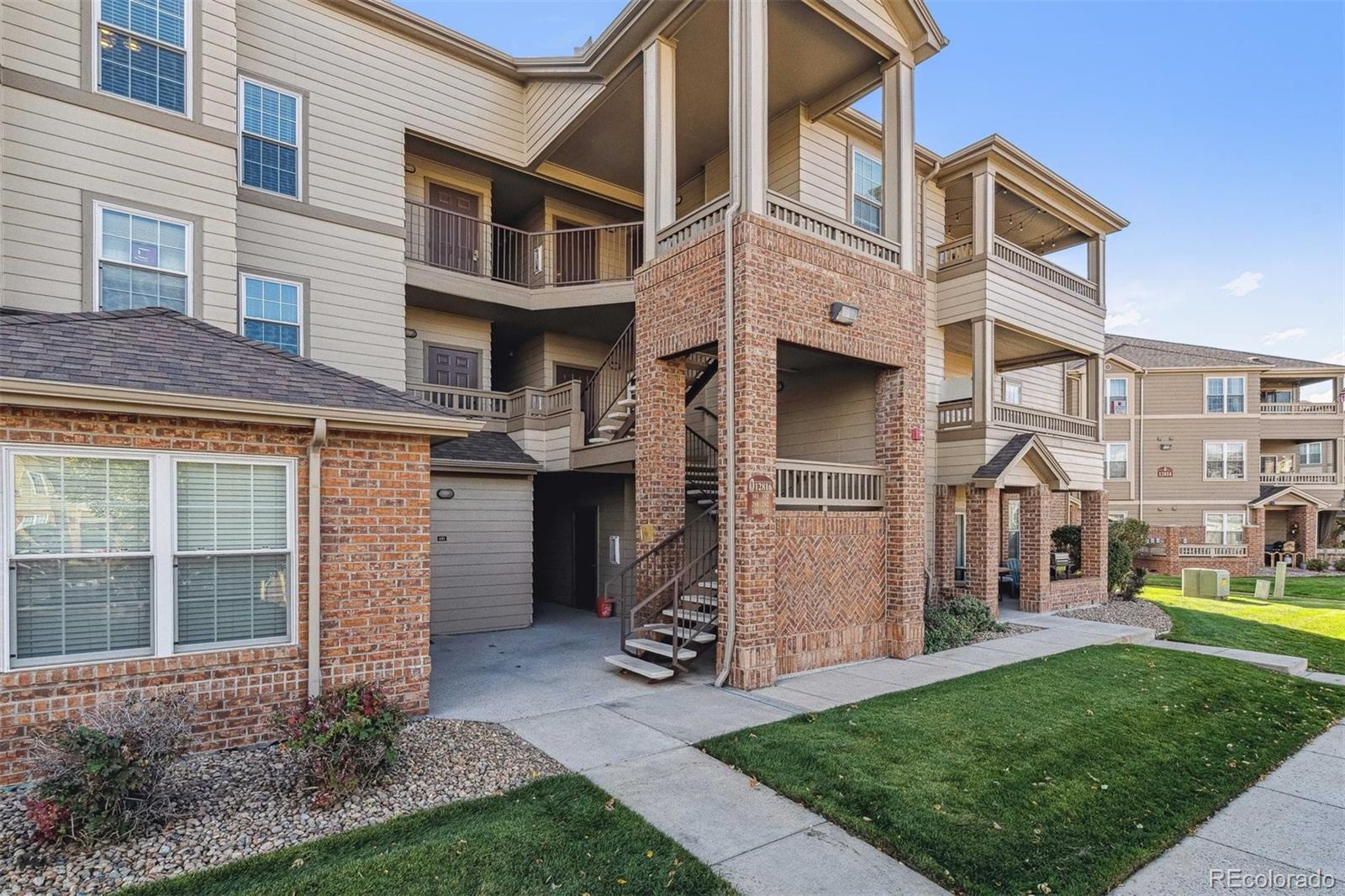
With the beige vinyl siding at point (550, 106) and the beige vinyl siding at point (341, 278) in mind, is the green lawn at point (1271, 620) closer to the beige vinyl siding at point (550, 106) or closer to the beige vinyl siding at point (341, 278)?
the beige vinyl siding at point (550, 106)

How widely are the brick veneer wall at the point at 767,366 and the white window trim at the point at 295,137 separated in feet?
18.2

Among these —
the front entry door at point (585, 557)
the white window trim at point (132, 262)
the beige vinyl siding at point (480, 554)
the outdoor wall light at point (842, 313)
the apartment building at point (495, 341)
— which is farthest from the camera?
the front entry door at point (585, 557)

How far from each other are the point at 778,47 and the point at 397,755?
414 inches

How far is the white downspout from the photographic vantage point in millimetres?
5773

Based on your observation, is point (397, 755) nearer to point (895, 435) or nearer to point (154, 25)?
point (895, 435)

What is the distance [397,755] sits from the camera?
515 cm

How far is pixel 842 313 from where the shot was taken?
8531mm

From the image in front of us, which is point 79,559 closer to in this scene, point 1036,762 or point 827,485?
point 827,485

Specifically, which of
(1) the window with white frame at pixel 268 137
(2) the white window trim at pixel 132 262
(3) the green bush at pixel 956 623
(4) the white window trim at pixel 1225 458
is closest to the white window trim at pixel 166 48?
(2) the white window trim at pixel 132 262

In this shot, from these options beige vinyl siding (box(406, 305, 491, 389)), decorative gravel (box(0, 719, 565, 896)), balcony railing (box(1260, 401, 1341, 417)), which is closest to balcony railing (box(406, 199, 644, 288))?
beige vinyl siding (box(406, 305, 491, 389))

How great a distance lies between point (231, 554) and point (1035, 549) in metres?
14.0

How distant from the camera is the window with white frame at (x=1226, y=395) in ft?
87.7

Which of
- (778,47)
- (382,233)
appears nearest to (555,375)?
(382,233)

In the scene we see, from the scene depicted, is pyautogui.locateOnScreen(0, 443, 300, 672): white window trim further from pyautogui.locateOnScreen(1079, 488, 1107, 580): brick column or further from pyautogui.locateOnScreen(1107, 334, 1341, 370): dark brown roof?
pyautogui.locateOnScreen(1107, 334, 1341, 370): dark brown roof
